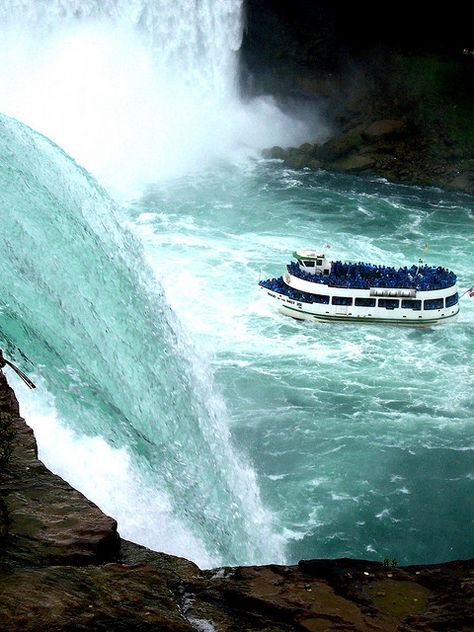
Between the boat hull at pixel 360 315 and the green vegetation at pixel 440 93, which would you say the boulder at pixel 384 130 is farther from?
the boat hull at pixel 360 315

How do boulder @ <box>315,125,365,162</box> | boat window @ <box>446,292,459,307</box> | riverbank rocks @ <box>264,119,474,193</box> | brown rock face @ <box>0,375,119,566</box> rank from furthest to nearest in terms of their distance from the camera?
boulder @ <box>315,125,365,162</box> → riverbank rocks @ <box>264,119,474,193</box> → boat window @ <box>446,292,459,307</box> → brown rock face @ <box>0,375,119,566</box>

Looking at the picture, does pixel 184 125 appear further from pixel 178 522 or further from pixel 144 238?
pixel 178 522

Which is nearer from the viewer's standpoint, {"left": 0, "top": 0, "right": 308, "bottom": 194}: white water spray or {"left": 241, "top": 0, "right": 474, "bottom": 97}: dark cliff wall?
{"left": 0, "top": 0, "right": 308, "bottom": 194}: white water spray

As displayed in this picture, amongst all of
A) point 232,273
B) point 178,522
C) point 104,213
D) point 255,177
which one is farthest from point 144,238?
point 178,522

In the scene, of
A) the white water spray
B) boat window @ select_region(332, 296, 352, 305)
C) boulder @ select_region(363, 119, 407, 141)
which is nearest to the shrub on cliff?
boat window @ select_region(332, 296, 352, 305)

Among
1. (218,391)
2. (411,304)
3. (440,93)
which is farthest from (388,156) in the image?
(218,391)

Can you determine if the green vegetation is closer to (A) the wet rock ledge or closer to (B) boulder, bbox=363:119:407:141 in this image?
(B) boulder, bbox=363:119:407:141

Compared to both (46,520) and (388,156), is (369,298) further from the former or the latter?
(46,520)
